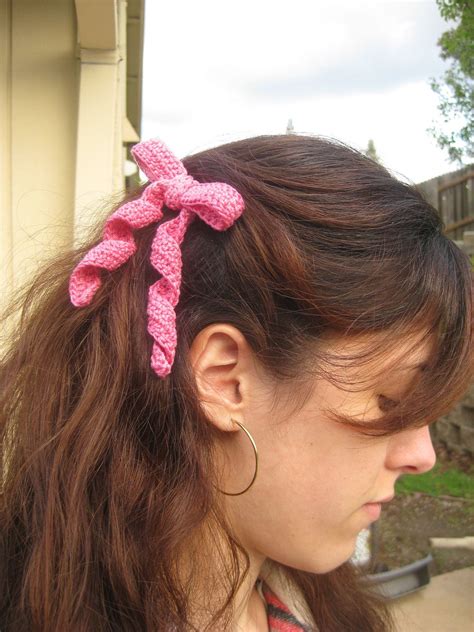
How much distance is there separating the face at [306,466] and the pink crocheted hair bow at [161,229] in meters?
0.16

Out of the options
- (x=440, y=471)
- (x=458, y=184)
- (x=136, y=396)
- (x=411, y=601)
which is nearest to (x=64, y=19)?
(x=136, y=396)

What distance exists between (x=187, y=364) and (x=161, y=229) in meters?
0.24

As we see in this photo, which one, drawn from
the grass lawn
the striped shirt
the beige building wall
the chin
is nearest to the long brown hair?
the chin

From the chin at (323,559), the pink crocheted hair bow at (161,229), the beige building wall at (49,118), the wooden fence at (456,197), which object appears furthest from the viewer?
the wooden fence at (456,197)

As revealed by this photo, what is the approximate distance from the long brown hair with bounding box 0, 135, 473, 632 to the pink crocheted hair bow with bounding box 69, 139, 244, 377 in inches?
1.4

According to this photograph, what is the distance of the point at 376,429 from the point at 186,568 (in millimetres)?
446

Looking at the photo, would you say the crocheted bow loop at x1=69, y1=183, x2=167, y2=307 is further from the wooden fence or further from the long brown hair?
the wooden fence

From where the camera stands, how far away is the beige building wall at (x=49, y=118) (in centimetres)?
254

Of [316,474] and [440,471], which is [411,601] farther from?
[316,474]

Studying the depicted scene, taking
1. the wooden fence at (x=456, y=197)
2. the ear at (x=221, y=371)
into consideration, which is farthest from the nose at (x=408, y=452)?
the wooden fence at (x=456, y=197)

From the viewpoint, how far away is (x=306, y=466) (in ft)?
3.45

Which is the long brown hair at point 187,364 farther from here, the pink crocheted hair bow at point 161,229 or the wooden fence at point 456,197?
the wooden fence at point 456,197

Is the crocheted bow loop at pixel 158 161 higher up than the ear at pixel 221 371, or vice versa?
the crocheted bow loop at pixel 158 161

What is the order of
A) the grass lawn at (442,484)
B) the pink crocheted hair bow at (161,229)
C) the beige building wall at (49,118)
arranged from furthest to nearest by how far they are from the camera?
the grass lawn at (442,484) → the beige building wall at (49,118) → the pink crocheted hair bow at (161,229)
